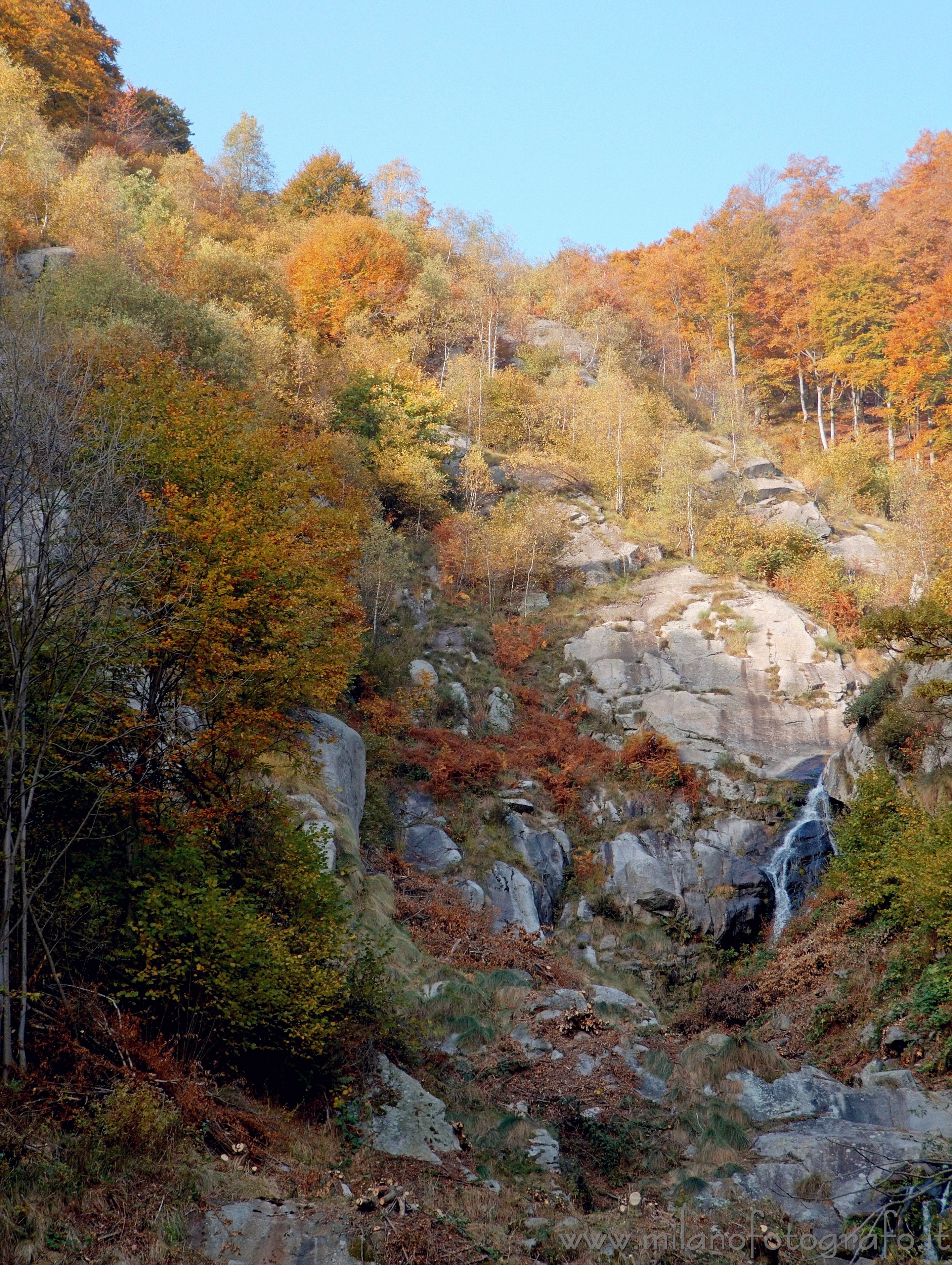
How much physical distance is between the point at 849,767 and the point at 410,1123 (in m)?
13.9

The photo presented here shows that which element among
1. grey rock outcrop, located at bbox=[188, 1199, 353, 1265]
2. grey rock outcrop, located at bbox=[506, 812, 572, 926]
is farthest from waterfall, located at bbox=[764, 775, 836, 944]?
grey rock outcrop, located at bbox=[188, 1199, 353, 1265]

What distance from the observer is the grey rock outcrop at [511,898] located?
19703 millimetres

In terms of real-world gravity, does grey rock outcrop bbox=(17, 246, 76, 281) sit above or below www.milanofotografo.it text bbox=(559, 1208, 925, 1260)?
above

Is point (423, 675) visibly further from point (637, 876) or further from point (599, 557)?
point (599, 557)

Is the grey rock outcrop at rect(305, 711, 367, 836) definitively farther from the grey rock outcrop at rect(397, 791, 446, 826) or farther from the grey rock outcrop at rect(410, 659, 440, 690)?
the grey rock outcrop at rect(410, 659, 440, 690)

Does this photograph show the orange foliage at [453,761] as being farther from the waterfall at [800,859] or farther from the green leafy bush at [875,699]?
the green leafy bush at [875,699]

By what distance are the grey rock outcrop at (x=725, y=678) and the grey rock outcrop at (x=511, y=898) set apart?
292 inches

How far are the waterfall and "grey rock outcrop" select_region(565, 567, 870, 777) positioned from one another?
6.39ft

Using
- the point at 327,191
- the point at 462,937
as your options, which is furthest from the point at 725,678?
the point at 327,191

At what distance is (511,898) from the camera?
66.8 ft

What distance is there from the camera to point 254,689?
12.1 meters

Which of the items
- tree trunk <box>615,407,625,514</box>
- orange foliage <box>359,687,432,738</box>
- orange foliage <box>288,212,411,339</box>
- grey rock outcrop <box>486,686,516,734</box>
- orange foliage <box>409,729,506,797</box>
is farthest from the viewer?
orange foliage <box>288,212,411,339</box>

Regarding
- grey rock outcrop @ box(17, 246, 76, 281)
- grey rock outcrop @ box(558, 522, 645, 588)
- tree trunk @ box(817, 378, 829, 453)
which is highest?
grey rock outcrop @ box(17, 246, 76, 281)

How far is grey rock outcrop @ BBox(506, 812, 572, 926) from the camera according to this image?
837 inches
